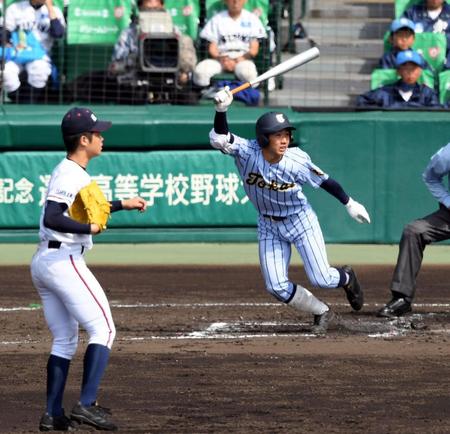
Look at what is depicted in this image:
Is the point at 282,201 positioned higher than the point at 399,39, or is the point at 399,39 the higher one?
the point at 399,39

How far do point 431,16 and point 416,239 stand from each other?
6.54 metres

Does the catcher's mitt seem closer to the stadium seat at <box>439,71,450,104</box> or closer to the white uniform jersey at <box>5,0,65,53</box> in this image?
the white uniform jersey at <box>5,0,65,53</box>

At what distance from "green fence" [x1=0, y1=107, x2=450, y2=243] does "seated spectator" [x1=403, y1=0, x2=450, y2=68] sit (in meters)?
1.78

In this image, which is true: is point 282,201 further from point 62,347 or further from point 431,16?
point 431,16

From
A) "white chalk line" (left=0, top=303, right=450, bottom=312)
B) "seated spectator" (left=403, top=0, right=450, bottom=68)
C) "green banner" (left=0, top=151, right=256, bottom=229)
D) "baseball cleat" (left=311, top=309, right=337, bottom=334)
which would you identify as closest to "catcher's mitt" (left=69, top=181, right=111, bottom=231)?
"baseball cleat" (left=311, top=309, right=337, bottom=334)

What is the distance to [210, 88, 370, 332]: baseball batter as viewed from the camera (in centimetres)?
952

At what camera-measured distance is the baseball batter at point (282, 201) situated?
31.2 feet

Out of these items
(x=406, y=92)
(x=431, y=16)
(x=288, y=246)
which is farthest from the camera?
(x=431, y=16)

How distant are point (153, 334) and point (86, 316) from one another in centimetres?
336

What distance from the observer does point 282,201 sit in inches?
380

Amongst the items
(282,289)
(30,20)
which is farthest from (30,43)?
(282,289)

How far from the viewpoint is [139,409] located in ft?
23.7

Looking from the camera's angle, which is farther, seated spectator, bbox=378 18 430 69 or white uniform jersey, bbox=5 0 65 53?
seated spectator, bbox=378 18 430 69

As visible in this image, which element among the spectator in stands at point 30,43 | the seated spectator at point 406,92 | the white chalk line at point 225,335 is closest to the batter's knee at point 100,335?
the white chalk line at point 225,335
